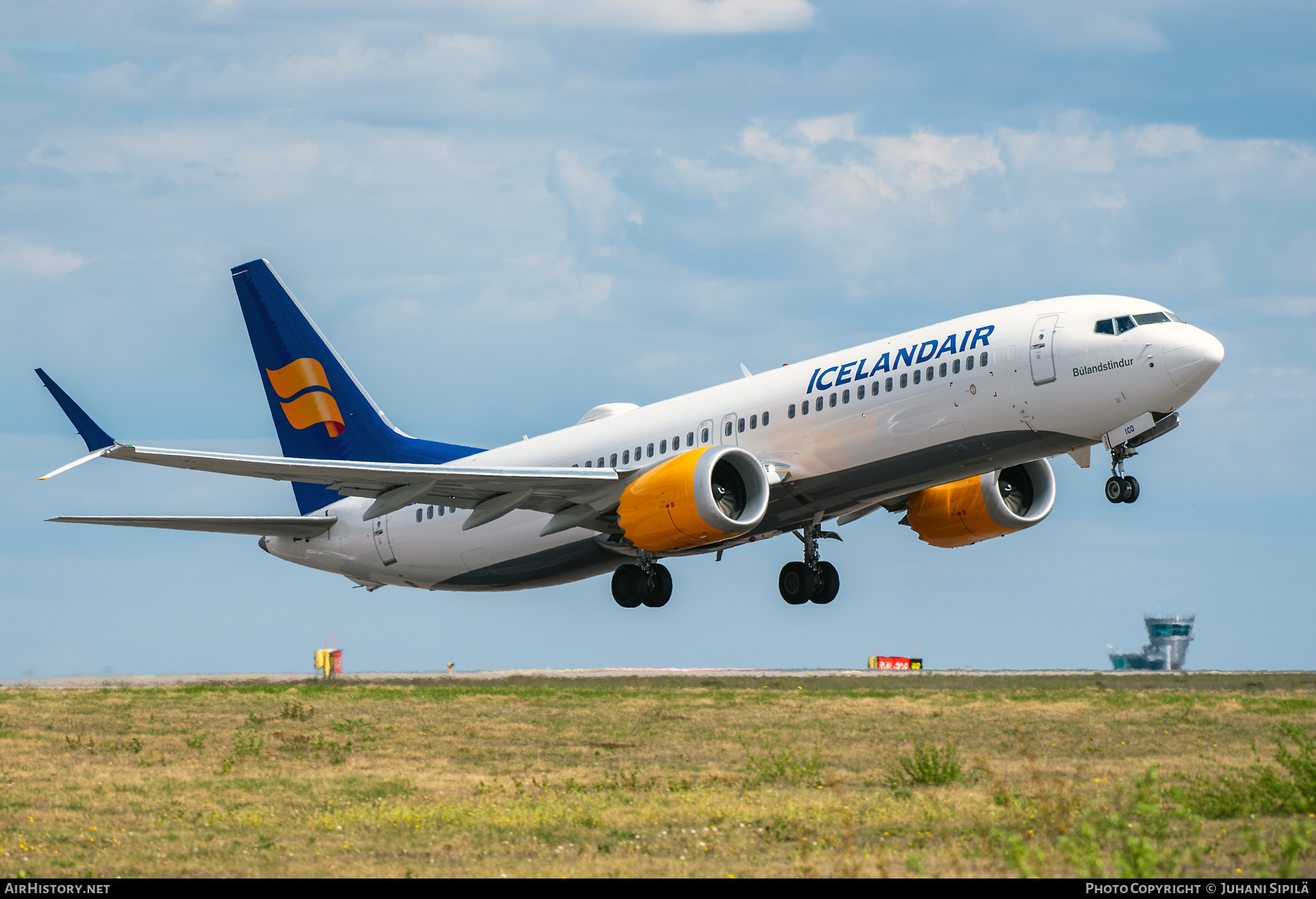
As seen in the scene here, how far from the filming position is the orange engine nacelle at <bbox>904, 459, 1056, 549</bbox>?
35.9m

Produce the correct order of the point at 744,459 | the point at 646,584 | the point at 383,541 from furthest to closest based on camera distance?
1. the point at 383,541
2. the point at 646,584
3. the point at 744,459

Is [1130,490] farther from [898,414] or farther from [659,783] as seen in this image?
[659,783]

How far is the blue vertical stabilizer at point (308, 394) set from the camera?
41.5 m

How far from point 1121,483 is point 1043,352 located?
3.18 meters

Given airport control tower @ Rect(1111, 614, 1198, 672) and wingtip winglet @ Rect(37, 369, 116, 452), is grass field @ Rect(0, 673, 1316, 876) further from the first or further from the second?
airport control tower @ Rect(1111, 614, 1198, 672)

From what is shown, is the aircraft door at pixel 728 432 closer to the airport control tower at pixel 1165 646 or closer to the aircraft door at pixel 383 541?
the aircraft door at pixel 383 541

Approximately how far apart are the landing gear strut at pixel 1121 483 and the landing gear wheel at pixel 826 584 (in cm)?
887

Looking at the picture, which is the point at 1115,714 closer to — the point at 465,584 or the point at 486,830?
the point at 465,584

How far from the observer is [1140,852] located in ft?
37.8

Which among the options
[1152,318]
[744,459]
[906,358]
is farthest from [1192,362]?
[744,459]

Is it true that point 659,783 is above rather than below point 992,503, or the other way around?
below

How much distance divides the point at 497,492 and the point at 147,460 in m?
8.18

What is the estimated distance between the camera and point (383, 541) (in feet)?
130
